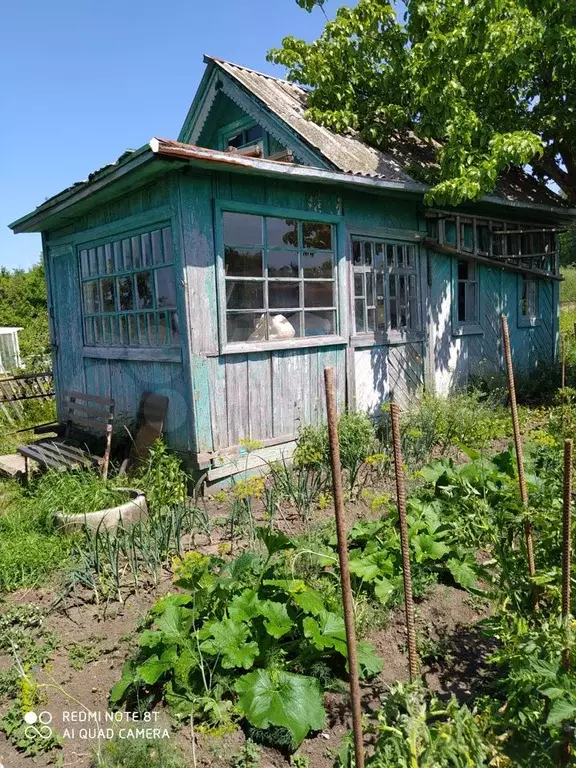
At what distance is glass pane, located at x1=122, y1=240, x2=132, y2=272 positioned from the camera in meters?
6.36

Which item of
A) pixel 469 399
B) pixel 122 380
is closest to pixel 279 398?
pixel 122 380

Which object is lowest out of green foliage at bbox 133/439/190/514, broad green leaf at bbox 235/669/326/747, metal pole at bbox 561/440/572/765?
broad green leaf at bbox 235/669/326/747

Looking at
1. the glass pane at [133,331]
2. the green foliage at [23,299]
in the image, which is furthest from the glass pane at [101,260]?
the green foliage at [23,299]

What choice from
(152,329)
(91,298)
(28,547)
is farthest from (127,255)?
(28,547)

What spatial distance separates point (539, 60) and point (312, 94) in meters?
3.19

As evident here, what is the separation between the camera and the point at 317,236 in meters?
6.55

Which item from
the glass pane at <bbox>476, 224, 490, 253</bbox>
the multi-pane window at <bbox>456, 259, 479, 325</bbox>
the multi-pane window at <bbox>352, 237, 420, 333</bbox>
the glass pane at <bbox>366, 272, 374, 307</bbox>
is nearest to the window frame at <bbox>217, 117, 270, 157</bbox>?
the multi-pane window at <bbox>352, 237, 420, 333</bbox>

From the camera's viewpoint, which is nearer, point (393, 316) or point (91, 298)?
point (91, 298)

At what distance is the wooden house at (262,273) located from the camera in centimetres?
548

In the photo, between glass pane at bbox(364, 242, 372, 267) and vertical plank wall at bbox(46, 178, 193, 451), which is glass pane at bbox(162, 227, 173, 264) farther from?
glass pane at bbox(364, 242, 372, 267)

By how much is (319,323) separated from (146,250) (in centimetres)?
206

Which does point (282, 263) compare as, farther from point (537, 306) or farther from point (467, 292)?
point (537, 306)

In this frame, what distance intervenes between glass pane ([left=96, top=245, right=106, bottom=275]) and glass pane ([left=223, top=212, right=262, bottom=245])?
2017 millimetres

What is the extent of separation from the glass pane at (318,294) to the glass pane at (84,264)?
9.43 ft
